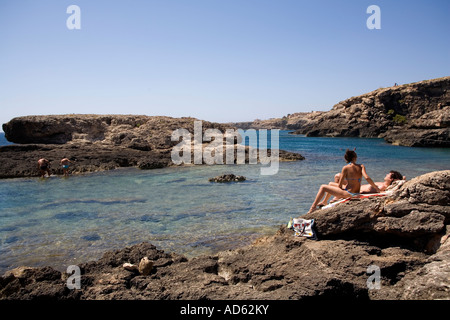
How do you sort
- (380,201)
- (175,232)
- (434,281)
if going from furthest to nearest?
(175,232), (380,201), (434,281)

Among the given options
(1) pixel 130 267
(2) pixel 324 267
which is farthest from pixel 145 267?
(2) pixel 324 267

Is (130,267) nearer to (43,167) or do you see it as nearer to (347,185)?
(347,185)

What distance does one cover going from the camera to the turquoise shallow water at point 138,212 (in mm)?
9078

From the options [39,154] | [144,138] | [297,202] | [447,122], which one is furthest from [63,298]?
[447,122]

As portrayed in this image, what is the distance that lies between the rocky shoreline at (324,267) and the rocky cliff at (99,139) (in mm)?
20784

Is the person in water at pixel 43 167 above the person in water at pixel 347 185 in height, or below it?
below

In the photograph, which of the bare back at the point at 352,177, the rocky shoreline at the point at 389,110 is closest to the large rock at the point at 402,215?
the bare back at the point at 352,177

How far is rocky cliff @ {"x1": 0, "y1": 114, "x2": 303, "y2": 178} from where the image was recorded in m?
27.4

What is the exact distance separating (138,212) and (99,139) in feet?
80.6

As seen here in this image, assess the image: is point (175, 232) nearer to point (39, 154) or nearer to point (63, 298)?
point (63, 298)

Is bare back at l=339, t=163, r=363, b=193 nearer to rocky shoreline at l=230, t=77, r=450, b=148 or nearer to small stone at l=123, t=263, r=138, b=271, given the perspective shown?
small stone at l=123, t=263, r=138, b=271

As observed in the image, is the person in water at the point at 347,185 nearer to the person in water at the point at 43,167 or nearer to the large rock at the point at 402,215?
the large rock at the point at 402,215

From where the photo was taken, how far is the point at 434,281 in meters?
4.62

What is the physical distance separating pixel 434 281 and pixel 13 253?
31.6 ft
